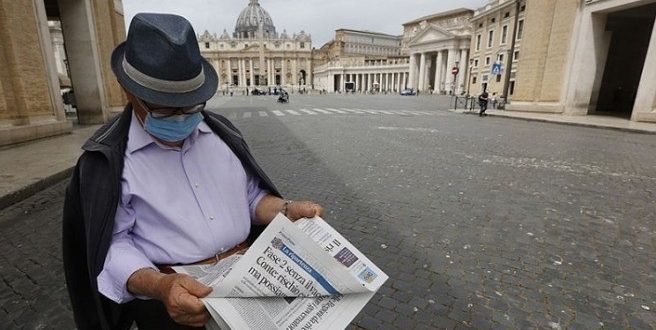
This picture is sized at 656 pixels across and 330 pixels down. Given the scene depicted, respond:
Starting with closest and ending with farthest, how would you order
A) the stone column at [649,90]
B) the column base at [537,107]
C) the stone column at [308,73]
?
the stone column at [649,90] → the column base at [537,107] → the stone column at [308,73]

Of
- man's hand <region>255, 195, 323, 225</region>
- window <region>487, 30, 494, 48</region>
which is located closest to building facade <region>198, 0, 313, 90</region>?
window <region>487, 30, 494, 48</region>

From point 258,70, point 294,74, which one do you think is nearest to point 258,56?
point 258,70

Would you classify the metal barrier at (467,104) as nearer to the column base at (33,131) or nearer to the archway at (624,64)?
the archway at (624,64)

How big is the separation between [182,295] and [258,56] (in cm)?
11753

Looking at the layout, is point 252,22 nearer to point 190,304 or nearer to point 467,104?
point 467,104

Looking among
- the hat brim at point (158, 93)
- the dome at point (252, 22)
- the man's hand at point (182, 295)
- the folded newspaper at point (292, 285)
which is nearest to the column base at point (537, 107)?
the folded newspaper at point (292, 285)

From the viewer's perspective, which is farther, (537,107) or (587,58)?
(537,107)

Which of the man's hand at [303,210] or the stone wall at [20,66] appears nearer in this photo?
the man's hand at [303,210]

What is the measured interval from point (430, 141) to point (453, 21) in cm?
7246

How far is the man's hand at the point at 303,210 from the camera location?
160cm

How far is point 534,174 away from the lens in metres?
6.17

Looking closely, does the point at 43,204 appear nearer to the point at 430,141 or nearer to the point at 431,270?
the point at 431,270

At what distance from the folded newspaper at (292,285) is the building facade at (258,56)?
110 metres

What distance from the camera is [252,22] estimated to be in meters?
118
